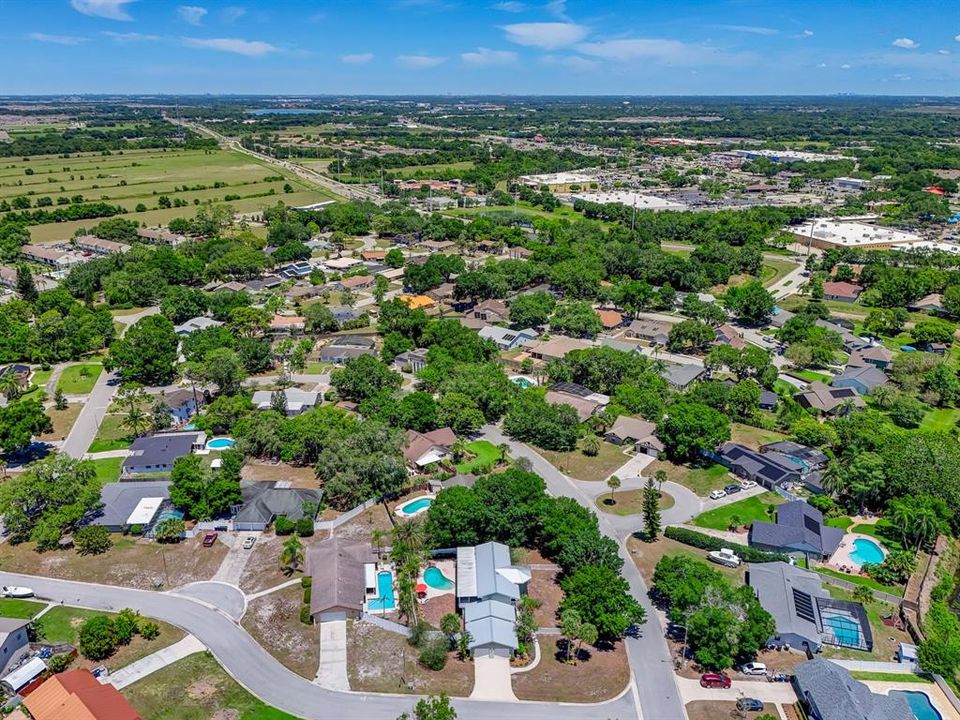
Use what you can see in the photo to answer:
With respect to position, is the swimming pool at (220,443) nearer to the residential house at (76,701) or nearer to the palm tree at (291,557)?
the palm tree at (291,557)

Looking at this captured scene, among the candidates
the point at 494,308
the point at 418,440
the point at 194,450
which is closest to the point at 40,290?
the point at 194,450

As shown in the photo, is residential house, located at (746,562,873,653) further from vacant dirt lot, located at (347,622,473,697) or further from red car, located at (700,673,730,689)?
vacant dirt lot, located at (347,622,473,697)

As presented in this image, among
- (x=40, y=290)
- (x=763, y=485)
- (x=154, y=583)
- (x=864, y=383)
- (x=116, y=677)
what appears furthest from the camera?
(x=40, y=290)

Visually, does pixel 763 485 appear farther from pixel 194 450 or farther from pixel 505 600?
pixel 194 450

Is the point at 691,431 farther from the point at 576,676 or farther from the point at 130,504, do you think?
the point at 130,504

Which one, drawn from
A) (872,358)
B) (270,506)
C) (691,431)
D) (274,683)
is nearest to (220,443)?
(270,506)

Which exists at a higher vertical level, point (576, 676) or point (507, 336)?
point (507, 336)

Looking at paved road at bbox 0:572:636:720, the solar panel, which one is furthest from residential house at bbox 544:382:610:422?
paved road at bbox 0:572:636:720
